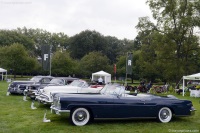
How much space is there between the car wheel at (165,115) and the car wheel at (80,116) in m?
2.43

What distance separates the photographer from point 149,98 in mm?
9039

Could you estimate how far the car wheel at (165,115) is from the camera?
8969 millimetres

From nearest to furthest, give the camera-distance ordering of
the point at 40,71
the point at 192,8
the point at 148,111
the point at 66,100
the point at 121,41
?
the point at 66,100
the point at 148,111
the point at 192,8
the point at 40,71
the point at 121,41

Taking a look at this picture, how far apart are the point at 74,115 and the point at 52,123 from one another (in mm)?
788

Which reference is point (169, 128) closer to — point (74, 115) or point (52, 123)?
point (74, 115)

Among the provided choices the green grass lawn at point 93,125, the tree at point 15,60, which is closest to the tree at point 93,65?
the tree at point 15,60

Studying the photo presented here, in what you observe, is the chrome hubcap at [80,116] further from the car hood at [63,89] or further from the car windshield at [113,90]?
the car hood at [63,89]

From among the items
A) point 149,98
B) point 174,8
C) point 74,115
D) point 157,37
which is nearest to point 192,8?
point 174,8

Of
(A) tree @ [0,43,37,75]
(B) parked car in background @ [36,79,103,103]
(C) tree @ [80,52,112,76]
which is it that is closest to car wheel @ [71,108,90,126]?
(B) parked car in background @ [36,79,103,103]

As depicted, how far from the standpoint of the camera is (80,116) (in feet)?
26.7

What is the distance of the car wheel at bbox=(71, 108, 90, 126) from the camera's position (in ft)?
26.4

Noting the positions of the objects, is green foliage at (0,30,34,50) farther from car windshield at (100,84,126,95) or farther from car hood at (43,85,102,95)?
car windshield at (100,84,126,95)

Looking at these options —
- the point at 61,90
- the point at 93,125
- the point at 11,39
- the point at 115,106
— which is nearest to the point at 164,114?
the point at 115,106

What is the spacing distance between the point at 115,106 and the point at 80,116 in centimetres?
109
